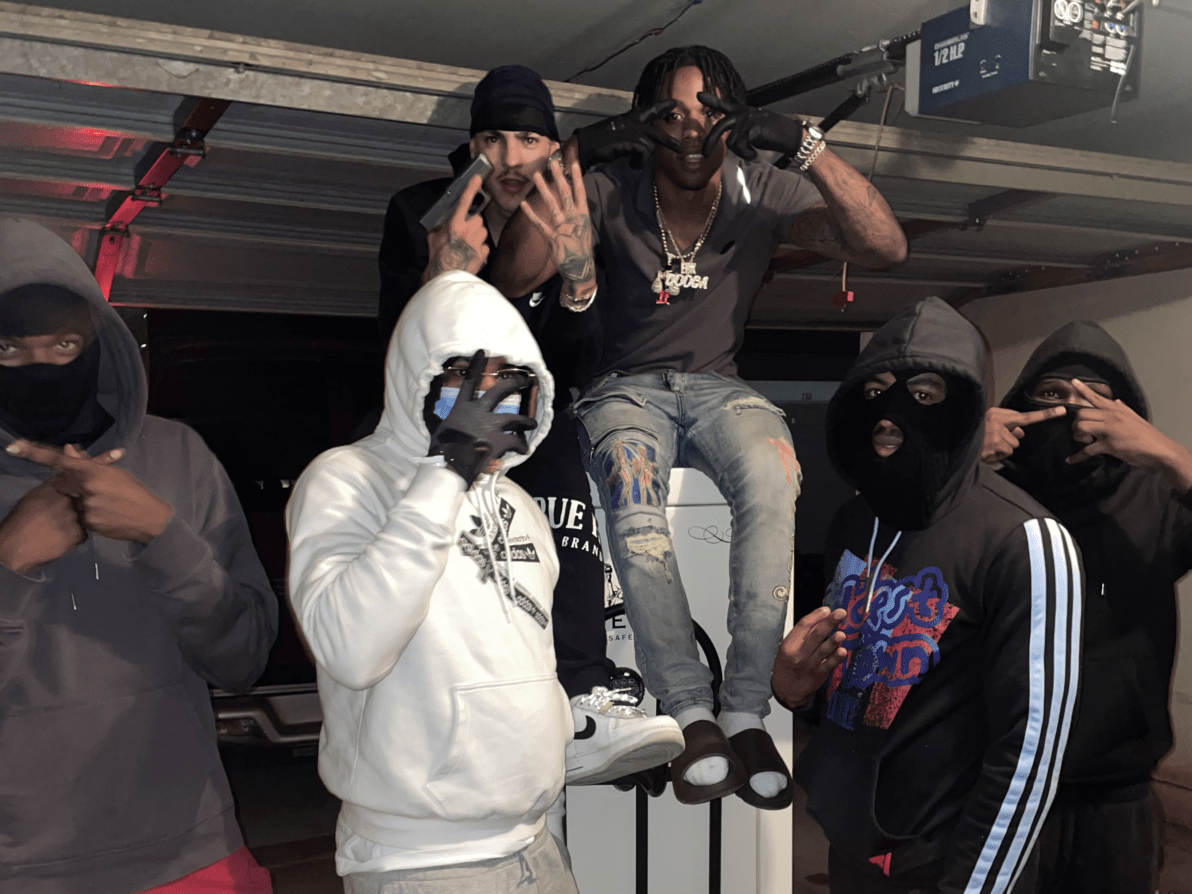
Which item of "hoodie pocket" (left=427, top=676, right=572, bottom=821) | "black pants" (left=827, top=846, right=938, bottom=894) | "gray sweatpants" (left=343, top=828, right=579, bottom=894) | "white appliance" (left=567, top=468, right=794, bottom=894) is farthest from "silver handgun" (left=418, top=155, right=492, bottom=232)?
"black pants" (left=827, top=846, right=938, bottom=894)

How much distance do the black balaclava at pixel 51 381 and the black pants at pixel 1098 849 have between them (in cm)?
254

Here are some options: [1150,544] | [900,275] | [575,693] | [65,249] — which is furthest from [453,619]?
[900,275]

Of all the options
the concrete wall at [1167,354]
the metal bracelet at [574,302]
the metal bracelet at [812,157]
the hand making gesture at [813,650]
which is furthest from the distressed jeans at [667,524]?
the concrete wall at [1167,354]

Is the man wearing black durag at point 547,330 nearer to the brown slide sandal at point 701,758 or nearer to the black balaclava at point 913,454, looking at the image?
the brown slide sandal at point 701,758

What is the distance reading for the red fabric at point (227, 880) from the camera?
185 centimetres

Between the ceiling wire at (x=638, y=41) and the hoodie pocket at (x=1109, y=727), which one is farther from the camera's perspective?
the ceiling wire at (x=638, y=41)

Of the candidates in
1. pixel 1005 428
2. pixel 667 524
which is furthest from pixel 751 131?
pixel 1005 428

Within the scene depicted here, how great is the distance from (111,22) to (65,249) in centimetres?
55

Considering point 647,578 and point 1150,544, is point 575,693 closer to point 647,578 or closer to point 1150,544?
point 647,578

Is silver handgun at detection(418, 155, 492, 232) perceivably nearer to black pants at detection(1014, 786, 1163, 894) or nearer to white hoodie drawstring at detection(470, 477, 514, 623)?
white hoodie drawstring at detection(470, 477, 514, 623)

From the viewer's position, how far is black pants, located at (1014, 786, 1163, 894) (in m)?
2.66

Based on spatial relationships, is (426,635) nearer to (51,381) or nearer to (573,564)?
(573,564)

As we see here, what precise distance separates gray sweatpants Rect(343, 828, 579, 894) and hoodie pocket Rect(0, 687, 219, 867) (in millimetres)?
371

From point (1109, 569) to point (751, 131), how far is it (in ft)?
5.11
